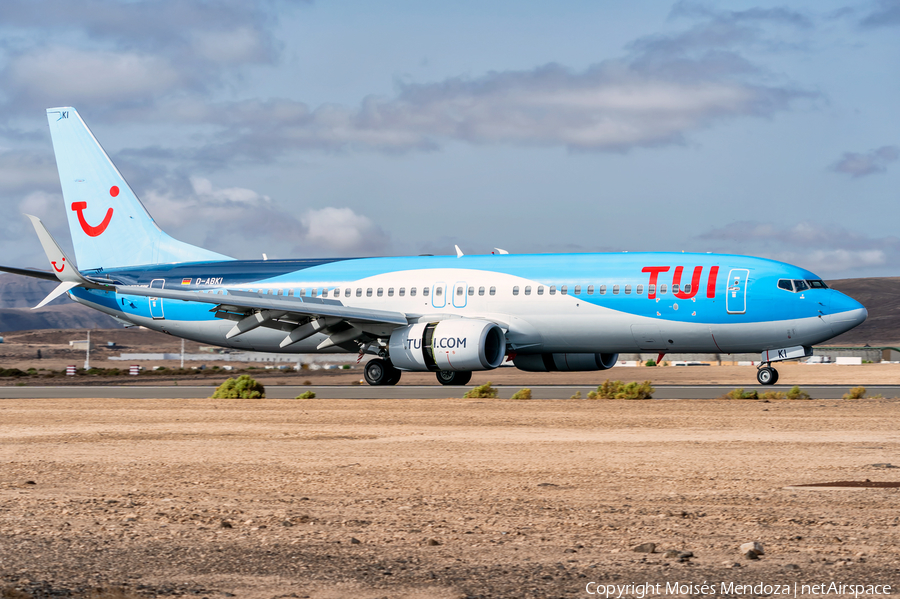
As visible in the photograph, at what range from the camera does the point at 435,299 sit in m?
32.6

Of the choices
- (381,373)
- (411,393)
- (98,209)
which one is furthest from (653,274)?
(98,209)

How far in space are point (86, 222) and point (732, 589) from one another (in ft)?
124

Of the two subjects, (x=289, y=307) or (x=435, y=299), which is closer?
(x=289, y=307)

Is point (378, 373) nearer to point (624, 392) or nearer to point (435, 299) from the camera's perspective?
point (435, 299)

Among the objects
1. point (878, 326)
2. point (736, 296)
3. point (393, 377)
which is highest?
point (878, 326)

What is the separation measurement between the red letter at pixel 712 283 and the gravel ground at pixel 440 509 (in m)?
10.9

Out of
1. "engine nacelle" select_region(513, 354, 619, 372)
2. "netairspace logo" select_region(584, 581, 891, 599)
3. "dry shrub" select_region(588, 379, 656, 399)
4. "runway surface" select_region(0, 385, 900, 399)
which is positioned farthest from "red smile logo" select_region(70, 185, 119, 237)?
"netairspace logo" select_region(584, 581, 891, 599)

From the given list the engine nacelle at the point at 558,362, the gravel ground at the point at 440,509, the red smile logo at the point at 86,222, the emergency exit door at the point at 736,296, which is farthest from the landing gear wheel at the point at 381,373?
the gravel ground at the point at 440,509

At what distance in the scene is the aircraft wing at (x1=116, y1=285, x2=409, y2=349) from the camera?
31.6m

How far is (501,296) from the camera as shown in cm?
3145

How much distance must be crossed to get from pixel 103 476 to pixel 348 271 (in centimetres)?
2381

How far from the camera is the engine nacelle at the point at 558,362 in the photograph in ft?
109

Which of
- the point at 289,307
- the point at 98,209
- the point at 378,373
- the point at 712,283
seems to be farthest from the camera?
the point at 98,209

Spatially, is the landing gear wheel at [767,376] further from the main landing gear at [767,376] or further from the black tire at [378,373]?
the black tire at [378,373]
